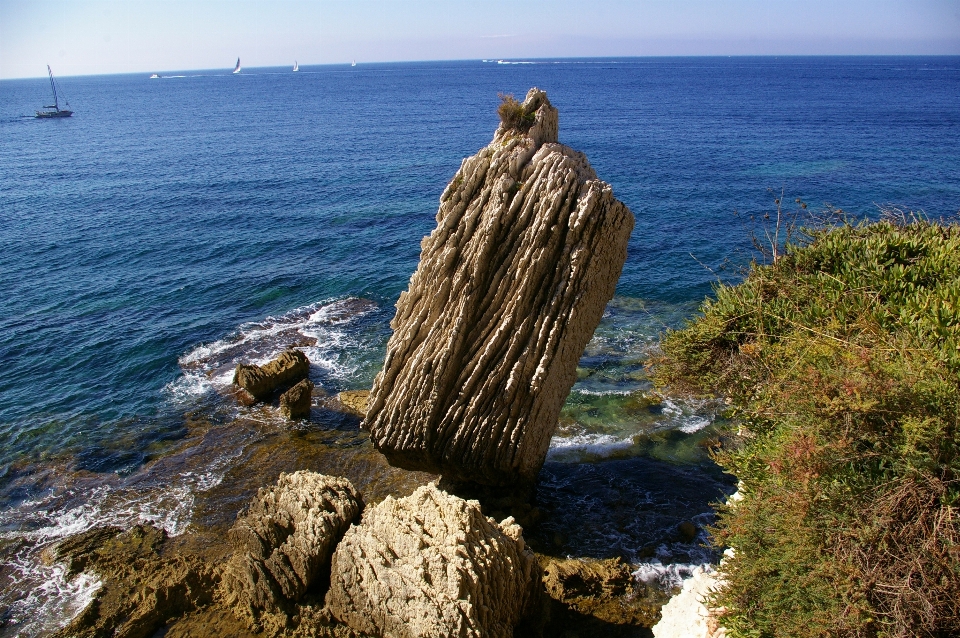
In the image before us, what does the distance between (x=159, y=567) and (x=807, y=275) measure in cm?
2010

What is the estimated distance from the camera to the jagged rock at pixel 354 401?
27.1 m

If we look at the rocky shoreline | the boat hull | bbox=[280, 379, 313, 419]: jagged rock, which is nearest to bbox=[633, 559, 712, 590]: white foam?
the rocky shoreline

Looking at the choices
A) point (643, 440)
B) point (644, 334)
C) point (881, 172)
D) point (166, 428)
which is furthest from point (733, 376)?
point (881, 172)

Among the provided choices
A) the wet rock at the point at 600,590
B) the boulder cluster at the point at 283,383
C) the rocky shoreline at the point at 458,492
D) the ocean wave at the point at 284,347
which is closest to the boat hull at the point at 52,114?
the ocean wave at the point at 284,347

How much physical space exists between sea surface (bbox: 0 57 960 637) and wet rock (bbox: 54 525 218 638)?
75 cm

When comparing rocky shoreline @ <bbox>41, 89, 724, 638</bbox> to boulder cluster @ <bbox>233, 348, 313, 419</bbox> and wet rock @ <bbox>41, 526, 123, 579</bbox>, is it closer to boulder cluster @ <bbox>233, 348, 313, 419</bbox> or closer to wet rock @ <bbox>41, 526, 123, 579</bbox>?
wet rock @ <bbox>41, 526, 123, 579</bbox>

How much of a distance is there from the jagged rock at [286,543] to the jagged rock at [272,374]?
11.4 m

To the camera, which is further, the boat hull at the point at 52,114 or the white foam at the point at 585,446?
the boat hull at the point at 52,114

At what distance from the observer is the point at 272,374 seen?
28.8 metres

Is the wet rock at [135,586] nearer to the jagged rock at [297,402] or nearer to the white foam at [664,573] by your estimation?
the jagged rock at [297,402]

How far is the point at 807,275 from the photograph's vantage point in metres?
16.5

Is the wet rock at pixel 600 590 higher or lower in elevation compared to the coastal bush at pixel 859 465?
lower

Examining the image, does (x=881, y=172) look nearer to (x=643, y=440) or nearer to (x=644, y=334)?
(x=644, y=334)

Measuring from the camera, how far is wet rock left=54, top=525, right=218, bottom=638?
1631cm
